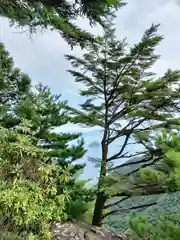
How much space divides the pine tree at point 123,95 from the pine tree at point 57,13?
0.66 metres

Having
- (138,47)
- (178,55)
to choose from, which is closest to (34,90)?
(138,47)

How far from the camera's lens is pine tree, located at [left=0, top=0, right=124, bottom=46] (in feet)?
12.2

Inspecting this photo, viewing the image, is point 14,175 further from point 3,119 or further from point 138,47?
point 138,47

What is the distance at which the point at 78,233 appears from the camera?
414cm

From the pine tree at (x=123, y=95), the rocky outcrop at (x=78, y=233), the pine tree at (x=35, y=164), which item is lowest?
the rocky outcrop at (x=78, y=233)

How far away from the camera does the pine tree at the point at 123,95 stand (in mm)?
4832

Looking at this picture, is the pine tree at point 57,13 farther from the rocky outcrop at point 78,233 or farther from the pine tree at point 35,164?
the rocky outcrop at point 78,233

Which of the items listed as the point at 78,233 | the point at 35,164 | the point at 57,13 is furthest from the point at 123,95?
the point at 35,164

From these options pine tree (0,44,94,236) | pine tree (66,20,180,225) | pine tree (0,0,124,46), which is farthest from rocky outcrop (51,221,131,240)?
pine tree (0,0,124,46)

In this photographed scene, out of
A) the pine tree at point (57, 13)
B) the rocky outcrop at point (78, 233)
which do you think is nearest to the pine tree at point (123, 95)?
the rocky outcrop at point (78, 233)

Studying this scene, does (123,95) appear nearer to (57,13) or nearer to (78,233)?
(57,13)

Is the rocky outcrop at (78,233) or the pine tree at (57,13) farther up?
the pine tree at (57,13)

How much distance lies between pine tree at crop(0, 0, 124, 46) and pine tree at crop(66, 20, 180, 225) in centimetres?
66

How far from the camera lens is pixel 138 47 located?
4.73 m
